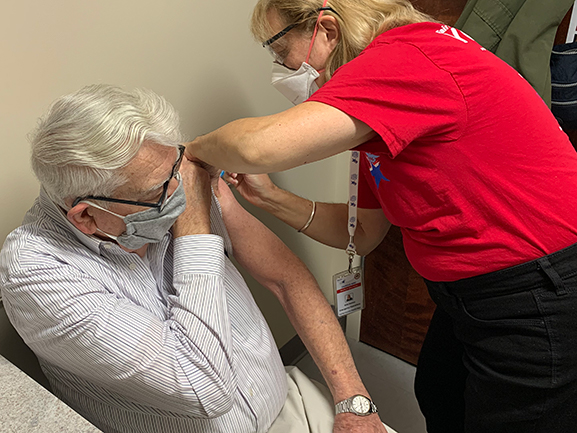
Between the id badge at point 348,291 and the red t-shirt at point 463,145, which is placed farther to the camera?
the id badge at point 348,291

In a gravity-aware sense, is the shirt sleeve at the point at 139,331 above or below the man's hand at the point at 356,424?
above

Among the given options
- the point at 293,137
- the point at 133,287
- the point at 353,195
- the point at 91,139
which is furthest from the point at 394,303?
the point at 91,139

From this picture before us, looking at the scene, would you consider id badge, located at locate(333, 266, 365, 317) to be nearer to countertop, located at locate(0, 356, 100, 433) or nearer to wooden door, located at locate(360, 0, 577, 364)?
wooden door, located at locate(360, 0, 577, 364)

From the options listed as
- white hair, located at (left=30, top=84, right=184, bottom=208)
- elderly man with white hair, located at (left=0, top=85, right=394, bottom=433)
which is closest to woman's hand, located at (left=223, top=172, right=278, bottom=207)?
elderly man with white hair, located at (left=0, top=85, right=394, bottom=433)

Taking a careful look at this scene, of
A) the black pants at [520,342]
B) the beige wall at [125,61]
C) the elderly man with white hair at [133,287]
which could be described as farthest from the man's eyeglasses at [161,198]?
the black pants at [520,342]

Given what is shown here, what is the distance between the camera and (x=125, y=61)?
1329mm

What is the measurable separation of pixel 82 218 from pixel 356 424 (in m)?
0.86

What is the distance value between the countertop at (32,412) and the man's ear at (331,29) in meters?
0.98

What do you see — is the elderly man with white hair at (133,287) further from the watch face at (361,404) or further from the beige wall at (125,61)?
the beige wall at (125,61)

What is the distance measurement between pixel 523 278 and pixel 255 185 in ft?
2.55

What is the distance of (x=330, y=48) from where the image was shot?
122 centimetres

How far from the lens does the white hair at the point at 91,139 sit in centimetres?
96

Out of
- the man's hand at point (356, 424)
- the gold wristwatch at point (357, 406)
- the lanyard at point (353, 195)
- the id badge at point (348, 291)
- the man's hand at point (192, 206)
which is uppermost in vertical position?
the man's hand at point (192, 206)

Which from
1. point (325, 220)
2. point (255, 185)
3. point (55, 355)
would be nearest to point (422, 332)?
point (325, 220)
